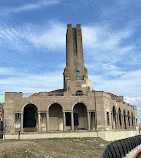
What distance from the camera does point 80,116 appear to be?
4469cm

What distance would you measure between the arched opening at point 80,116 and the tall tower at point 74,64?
4350 millimetres

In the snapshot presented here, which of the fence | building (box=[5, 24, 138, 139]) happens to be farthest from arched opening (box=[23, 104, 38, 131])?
the fence

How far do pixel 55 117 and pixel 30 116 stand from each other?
506 centimetres

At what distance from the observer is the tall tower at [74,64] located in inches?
1864

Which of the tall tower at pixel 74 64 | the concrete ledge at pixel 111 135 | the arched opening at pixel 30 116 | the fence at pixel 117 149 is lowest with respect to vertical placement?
the concrete ledge at pixel 111 135

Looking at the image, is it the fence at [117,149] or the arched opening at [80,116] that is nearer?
the fence at [117,149]

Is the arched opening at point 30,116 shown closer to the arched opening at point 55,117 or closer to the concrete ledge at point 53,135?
the arched opening at point 55,117

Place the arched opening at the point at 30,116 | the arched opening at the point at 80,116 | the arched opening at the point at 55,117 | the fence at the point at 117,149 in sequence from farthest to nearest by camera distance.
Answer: the arched opening at the point at 80,116 < the arched opening at the point at 55,117 < the arched opening at the point at 30,116 < the fence at the point at 117,149

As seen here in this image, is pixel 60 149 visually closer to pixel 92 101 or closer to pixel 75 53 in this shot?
pixel 92 101

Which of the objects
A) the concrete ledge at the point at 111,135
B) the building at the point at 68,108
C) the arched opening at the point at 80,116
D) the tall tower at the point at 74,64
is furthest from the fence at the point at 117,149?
the tall tower at the point at 74,64

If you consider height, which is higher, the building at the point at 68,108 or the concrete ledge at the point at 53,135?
the building at the point at 68,108

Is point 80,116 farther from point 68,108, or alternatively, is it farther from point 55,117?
point 55,117

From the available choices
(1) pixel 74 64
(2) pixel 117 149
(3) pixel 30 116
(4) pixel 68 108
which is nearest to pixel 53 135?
(4) pixel 68 108

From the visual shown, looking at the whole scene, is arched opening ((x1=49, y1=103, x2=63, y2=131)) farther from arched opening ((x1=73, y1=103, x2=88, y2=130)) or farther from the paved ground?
the paved ground
